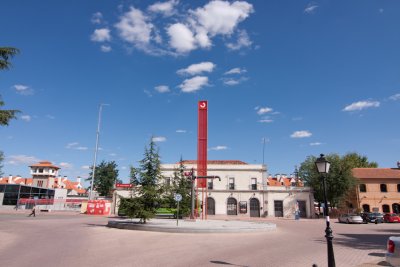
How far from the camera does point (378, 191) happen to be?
53.1m

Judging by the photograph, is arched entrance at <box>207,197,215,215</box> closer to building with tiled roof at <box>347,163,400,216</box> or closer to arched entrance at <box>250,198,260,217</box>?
arched entrance at <box>250,198,260,217</box>

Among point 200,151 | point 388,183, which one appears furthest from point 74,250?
point 388,183

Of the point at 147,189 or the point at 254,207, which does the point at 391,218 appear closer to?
the point at 254,207

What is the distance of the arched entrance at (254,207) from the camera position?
50.2m

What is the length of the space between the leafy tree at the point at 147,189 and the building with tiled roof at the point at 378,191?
139 feet

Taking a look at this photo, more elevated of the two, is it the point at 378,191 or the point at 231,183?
the point at 231,183

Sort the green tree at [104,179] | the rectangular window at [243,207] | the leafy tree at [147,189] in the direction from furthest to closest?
1. the green tree at [104,179]
2. the rectangular window at [243,207]
3. the leafy tree at [147,189]

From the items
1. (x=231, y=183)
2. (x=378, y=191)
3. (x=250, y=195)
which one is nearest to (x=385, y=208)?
(x=378, y=191)

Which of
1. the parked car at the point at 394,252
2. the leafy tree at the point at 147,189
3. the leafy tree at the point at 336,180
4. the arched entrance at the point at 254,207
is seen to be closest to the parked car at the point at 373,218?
the leafy tree at the point at 336,180

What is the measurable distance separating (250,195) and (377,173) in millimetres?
23624

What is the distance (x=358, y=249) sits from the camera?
1347 cm

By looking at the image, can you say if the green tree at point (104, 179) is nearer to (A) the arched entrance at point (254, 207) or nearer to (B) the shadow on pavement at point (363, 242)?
(A) the arched entrance at point (254, 207)

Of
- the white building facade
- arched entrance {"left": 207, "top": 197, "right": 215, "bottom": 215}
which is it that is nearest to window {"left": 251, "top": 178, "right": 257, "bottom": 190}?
the white building facade

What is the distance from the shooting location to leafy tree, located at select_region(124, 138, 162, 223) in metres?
21.8
